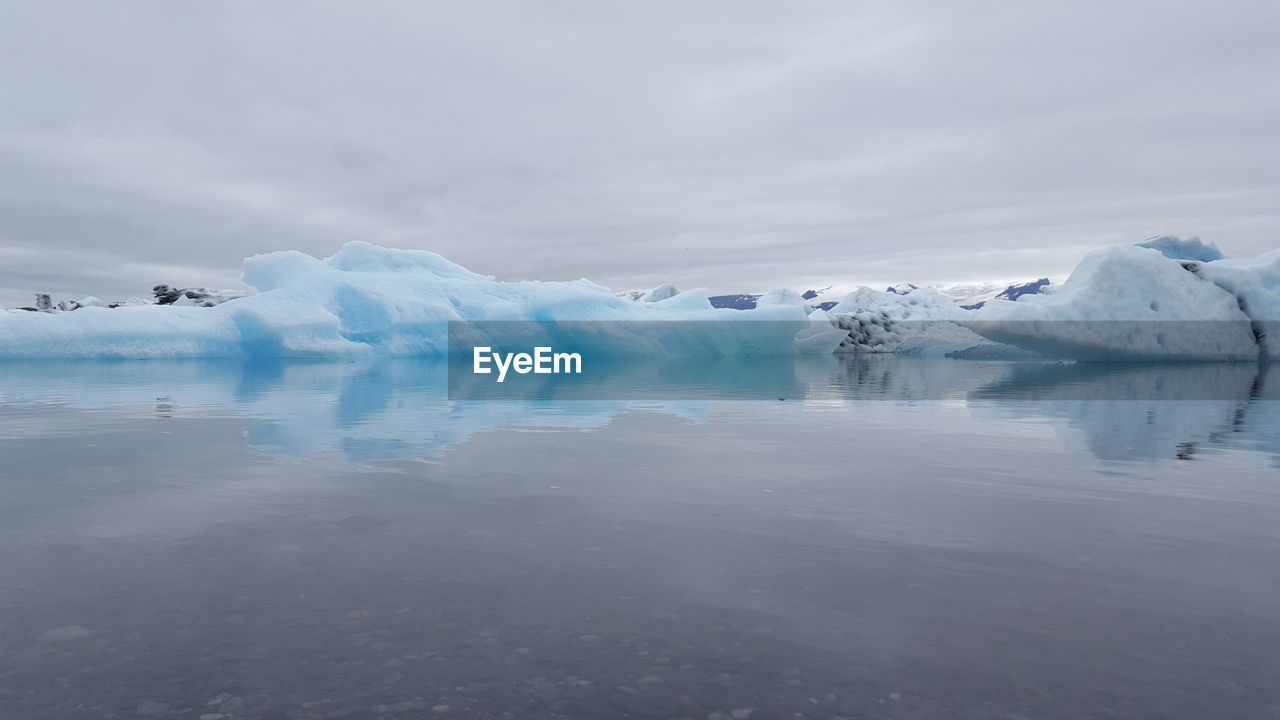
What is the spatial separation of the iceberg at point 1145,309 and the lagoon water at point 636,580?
2102cm

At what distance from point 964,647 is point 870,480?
3303 mm

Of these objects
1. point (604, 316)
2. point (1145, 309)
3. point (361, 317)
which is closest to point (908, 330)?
point (1145, 309)

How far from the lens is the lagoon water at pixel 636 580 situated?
250cm

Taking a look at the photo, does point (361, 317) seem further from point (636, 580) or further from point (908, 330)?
point (636, 580)

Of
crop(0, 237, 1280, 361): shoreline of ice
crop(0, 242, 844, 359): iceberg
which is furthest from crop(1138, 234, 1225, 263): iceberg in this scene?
crop(0, 242, 844, 359): iceberg

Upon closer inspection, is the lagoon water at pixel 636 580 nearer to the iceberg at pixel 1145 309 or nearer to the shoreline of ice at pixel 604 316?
the iceberg at pixel 1145 309

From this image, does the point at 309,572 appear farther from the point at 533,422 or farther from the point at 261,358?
the point at 261,358

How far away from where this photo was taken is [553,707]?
7.87ft

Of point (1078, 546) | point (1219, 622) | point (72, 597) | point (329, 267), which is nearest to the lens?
point (1219, 622)

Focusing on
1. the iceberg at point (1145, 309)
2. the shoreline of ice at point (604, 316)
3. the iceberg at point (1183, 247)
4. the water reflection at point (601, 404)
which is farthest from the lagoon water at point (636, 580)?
the iceberg at point (1183, 247)

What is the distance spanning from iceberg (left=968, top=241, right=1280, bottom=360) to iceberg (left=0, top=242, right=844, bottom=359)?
38.7ft

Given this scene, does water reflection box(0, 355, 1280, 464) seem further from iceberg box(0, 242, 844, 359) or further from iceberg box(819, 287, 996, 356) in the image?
iceberg box(819, 287, 996, 356)

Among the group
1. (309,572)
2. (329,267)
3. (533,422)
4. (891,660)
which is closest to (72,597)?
(309,572)

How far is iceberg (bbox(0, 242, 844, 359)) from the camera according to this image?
28.8 meters
